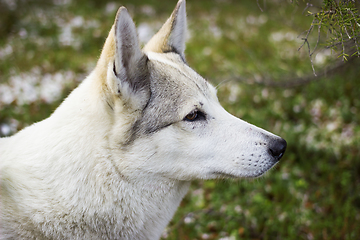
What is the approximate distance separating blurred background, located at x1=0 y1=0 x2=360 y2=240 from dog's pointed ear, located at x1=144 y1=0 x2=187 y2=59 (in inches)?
28.6

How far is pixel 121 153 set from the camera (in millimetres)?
2197

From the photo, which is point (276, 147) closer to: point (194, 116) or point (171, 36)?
point (194, 116)

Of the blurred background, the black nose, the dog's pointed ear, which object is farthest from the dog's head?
the blurred background

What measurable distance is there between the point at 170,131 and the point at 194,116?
→ 24 cm

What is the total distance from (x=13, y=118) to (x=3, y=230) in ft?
11.9

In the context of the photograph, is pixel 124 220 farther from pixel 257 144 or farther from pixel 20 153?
pixel 257 144

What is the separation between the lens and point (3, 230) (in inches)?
80.2

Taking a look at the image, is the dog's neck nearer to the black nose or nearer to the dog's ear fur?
the dog's ear fur

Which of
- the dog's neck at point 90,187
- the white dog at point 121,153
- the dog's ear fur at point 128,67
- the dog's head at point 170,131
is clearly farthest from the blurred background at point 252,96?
the dog's neck at point 90,187

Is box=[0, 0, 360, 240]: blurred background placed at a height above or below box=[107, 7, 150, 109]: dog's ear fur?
below

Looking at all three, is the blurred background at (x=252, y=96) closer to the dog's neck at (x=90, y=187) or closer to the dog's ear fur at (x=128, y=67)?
the dog's ear fur at (x=128, y=67)

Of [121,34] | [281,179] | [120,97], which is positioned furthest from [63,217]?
[281,179]

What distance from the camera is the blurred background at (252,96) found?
3844mm

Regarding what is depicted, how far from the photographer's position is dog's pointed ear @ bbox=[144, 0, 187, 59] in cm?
280
